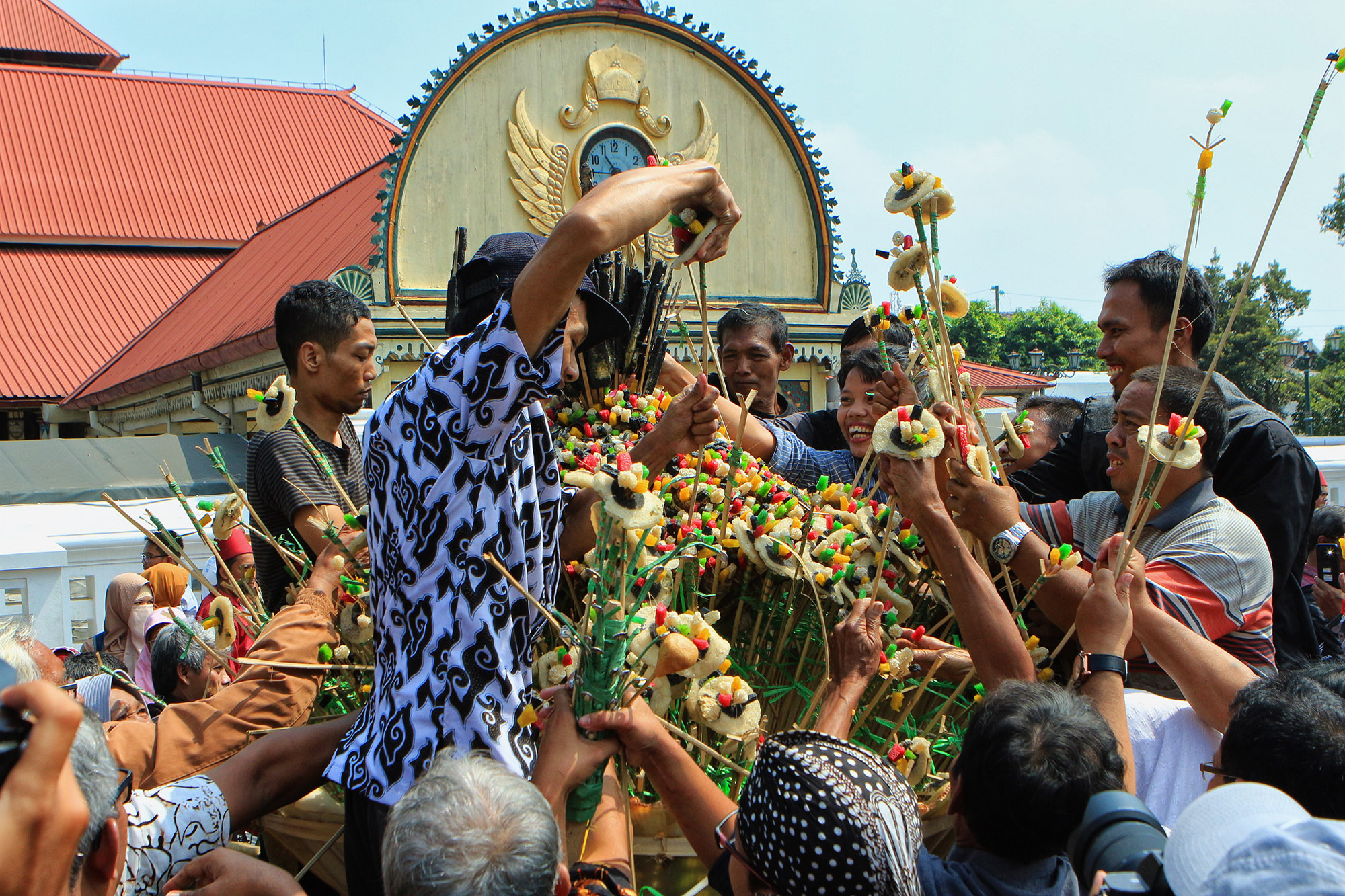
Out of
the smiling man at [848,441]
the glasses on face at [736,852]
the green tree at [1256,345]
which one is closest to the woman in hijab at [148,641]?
the smiling man at [848,441]

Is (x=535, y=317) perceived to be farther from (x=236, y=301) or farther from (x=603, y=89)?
(x=236, y=301)

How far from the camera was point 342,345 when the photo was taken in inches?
89.5

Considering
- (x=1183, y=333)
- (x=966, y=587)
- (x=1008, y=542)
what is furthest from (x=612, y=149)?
(x=966, y=587)

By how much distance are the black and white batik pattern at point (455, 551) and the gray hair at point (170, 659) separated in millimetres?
1695

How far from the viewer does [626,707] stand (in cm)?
142

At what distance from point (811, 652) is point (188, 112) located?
17.6m

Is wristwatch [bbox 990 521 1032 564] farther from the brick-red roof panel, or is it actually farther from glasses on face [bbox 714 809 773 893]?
the brick-red roof panel

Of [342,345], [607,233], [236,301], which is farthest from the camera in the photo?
[236,301]

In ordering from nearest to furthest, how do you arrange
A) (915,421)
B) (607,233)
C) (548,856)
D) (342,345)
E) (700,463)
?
(548,856)
(607,233)
(915,421)
(700,463)
(342,345)

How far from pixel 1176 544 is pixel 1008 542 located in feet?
1.02

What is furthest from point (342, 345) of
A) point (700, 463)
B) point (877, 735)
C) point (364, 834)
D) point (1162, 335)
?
point (1162, 335)

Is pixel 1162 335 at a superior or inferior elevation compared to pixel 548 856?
superior

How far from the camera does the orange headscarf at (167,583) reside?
359 cm

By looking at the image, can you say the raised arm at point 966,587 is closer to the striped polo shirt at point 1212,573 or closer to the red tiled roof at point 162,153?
the striped polo shirt at point 1212,573
